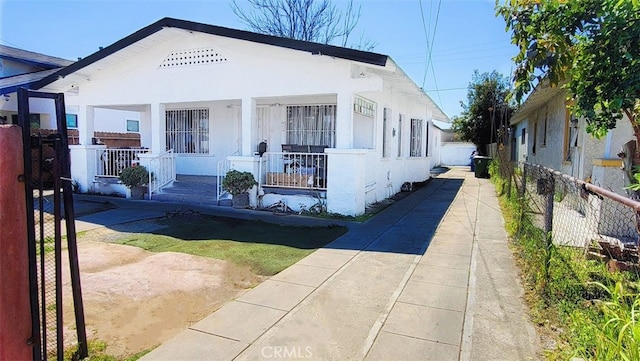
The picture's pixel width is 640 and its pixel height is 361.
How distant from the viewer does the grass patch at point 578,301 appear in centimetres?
225

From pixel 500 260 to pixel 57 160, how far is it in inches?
222

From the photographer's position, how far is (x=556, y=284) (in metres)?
4.00

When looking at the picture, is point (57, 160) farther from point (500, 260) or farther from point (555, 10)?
point (500, 260)

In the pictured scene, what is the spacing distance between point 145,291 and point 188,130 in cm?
956

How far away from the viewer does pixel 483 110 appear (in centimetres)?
2527

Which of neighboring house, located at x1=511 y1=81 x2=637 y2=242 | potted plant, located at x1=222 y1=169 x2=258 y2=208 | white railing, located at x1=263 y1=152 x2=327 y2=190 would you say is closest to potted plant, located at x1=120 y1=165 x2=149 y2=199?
potted plant, located at x1=222 y1=169 x2=258 y2=208

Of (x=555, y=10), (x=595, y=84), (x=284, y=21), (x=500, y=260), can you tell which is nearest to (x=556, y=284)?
(x=500, y=260)

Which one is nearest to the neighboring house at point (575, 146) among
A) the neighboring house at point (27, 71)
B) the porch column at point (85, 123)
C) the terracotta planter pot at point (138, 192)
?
the terracotta planter pot at point (138, 192)

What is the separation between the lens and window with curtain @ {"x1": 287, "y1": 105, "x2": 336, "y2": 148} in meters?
11.0

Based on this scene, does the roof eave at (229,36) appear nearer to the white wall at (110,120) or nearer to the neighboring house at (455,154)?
the white wall at (110,120)

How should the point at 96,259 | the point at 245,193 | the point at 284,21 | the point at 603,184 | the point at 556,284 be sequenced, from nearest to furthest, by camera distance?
the point at 556,284
the point at 96,259
the point at 603,184
the point at 245,193
the point at 284,21

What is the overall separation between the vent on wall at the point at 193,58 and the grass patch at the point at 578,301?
830 centimetres

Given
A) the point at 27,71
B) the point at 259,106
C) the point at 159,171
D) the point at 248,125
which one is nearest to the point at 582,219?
the point at 248,125

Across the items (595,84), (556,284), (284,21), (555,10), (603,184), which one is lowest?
(556,284)
